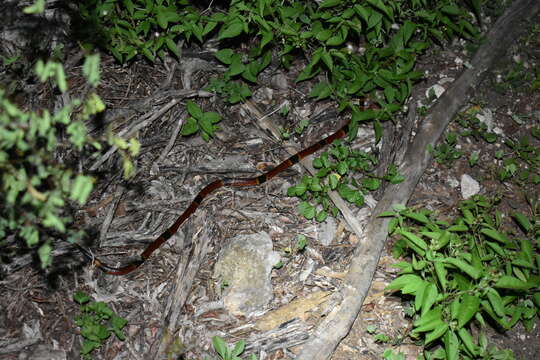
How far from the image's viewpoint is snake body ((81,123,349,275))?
3.01 metres

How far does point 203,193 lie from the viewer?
329 cm

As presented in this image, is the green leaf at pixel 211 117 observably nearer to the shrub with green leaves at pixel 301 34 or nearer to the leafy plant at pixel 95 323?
the shrub with green leaves at pixel 301 34

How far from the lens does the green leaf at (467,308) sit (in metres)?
2.16

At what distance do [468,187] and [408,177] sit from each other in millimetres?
516

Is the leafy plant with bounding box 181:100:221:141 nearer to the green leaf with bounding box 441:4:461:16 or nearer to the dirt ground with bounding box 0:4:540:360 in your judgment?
the dirt ground with bounding box 0:4:540:360

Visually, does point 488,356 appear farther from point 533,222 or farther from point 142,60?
point 142,60

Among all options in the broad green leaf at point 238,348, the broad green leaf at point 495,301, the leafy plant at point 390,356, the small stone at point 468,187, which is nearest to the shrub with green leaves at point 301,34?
the small stone at point 468,187

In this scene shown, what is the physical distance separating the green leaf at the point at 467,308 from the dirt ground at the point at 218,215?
58 cm

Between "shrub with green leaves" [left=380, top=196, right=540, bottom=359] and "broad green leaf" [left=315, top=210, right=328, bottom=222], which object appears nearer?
"shrub with green leaves" [left=380, top=196, right=540, bottom=359]

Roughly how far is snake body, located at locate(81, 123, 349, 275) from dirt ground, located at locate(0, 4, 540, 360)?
57mm

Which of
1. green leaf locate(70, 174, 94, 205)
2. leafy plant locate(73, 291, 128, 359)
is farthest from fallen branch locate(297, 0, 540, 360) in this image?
green leaf locate(70, 174, 94, 205)

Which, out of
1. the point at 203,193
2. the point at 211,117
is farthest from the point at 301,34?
the point at 203,193

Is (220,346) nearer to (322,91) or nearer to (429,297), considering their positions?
(429,297)

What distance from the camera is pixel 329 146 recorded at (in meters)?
3.60
